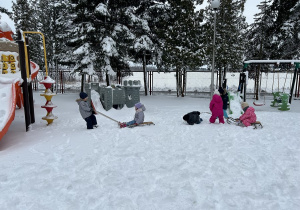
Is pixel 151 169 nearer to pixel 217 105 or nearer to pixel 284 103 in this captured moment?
pixel 217 105

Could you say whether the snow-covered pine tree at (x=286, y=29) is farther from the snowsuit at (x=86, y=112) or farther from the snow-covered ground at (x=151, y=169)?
the snowsuit at (x=86, y=112)

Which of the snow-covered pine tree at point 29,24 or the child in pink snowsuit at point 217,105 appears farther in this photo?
the snow-covered pine tree at point 29,24

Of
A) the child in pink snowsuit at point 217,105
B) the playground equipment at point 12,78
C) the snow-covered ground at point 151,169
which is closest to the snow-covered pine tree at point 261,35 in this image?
the child in pink snowsuit at point 217,105

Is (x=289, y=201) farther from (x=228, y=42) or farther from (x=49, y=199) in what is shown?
(x=228, y=42)

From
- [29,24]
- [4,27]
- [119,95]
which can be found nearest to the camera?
[4,27]

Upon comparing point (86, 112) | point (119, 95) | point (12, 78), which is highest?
point (12, 78)

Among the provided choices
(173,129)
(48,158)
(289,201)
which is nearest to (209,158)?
(289,201)

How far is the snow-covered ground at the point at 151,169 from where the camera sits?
3037mm

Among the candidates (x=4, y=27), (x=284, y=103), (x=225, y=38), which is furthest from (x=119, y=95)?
(x=225, y=38)

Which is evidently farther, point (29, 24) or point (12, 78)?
point (29, 24)

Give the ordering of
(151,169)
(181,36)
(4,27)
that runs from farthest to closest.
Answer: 1. (181,36)
2. (4,27)
3. (151,169)

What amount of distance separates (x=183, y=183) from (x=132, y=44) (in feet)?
45.3

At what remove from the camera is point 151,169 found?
13.3 ft

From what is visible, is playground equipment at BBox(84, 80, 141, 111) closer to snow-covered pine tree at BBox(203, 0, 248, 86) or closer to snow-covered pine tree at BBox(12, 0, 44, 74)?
snow-covered pine tree at BBox(203, 0, 248, 86)
